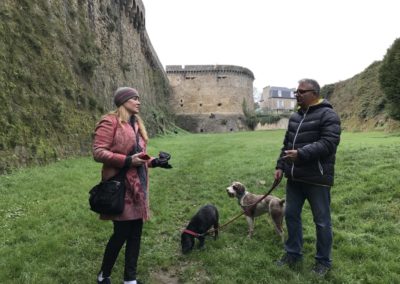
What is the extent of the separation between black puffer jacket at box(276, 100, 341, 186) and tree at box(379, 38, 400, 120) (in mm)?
18534

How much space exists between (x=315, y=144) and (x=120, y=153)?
7.28 feet

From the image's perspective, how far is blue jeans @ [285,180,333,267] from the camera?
181 inches

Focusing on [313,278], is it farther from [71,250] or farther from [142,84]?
[142,84]

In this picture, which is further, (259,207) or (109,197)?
(259,207)

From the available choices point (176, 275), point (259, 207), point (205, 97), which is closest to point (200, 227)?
point (176, 275)

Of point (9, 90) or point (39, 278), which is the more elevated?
point (9, 90)

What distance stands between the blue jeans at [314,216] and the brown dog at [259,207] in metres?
0.87

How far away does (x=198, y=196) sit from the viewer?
886 cm

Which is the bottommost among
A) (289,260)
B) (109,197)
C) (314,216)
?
(289,260)

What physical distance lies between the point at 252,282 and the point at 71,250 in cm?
258

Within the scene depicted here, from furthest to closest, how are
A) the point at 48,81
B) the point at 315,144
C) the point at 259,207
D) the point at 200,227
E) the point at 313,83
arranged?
the point at 48,81 → the point at 259,207 → the point at 200,227 → the point at 313,83 → the point at 315,144

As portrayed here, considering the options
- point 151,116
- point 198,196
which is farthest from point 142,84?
point 198,196

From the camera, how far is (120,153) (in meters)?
4.07

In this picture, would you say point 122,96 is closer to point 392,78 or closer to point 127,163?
point 127,163
